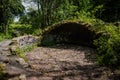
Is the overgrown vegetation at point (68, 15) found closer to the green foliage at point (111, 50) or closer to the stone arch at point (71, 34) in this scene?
the green foliage at point (111, 50)

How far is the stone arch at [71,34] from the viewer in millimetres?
12103

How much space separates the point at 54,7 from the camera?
30750 millimetres

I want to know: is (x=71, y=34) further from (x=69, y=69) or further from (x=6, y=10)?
(x=6, y=10)

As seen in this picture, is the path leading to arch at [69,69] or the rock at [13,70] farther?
the path leading to arch at [69,69]

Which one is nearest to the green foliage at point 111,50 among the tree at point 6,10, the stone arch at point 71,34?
the stone arch at point 71,34

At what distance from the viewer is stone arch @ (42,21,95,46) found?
12.1 metres

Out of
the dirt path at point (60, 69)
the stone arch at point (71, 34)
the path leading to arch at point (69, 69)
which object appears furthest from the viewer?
the stone arch at point (71, 34)

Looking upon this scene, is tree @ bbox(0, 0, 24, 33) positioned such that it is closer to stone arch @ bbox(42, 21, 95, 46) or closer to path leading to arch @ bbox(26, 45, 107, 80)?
stone arch @ bbox(42, 21, 95, 46)

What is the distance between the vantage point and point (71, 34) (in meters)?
13.8

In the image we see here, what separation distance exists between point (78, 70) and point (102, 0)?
20630 mm

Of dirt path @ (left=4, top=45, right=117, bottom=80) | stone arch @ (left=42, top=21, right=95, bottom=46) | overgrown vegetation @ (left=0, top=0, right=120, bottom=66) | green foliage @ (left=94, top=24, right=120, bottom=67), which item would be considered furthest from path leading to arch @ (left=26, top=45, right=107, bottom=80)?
stone arch @ (left=42, top=21, right=95, bottom=46)

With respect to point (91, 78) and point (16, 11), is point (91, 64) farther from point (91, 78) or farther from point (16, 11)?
point (16, 11)

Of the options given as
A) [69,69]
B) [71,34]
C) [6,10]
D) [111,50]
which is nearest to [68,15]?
[71,34]

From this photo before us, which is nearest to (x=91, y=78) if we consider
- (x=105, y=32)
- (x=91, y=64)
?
(x=91, y=64)
